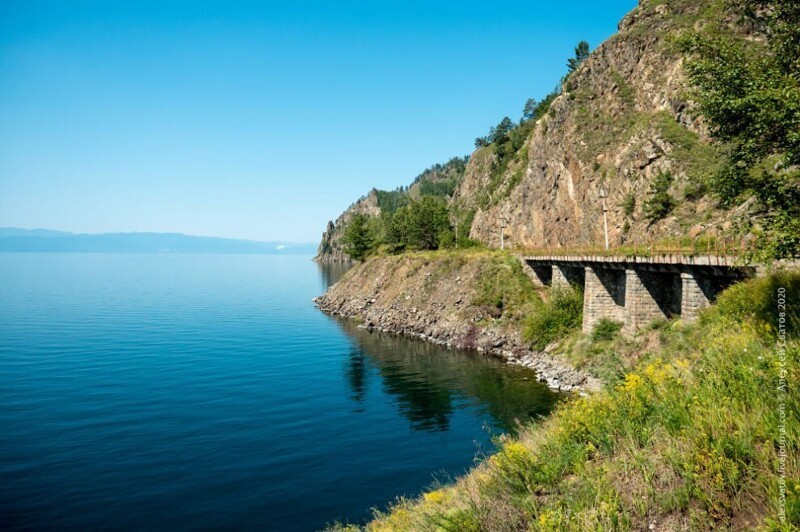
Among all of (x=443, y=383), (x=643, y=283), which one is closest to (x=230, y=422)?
(x=443, y=383)

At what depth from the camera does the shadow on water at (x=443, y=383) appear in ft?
106

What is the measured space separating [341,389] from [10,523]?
863 inches

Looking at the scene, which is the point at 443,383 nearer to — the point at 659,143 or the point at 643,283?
the point at 643,283

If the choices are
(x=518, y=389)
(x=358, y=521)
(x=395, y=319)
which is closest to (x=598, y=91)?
(x=395, y=319)

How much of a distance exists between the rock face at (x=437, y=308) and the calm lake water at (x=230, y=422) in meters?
3.15

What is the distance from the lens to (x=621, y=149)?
222 ft

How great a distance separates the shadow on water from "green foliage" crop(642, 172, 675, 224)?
1075 inches

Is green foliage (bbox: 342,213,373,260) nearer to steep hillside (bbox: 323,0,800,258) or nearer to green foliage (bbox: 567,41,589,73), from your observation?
steep hillside (bbox: 323,0,800,258)

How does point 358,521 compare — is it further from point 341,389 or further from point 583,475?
point 341,389

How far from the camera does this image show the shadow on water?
3234 cm

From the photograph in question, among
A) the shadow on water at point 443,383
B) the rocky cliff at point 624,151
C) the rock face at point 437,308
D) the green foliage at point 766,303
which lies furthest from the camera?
the rocky cliff at point 624,151

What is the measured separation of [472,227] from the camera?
127 metres

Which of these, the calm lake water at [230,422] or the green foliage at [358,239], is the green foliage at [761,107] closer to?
the calm lake water at [230,422]

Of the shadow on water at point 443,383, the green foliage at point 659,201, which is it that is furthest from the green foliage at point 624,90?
the shadow on water at point 443,383
